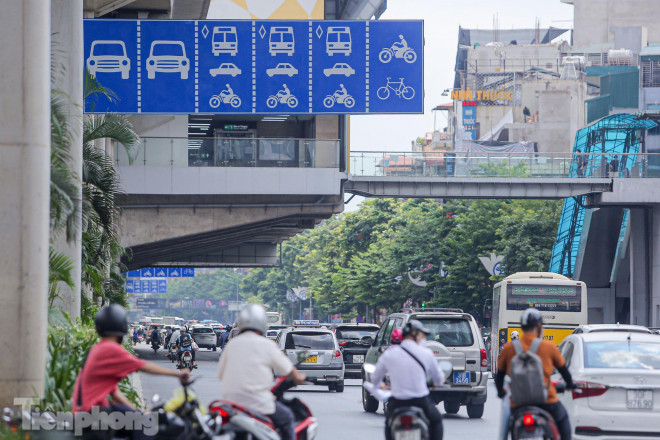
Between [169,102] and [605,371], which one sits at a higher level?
[169,102]

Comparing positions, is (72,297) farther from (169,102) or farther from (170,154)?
(170,154)

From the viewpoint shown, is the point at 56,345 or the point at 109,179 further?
the point at 109,179

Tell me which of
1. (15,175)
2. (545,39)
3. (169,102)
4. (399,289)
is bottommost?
(399,289)

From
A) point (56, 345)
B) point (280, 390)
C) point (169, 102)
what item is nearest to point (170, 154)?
point (169, 102)

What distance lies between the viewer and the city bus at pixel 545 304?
32.8 m

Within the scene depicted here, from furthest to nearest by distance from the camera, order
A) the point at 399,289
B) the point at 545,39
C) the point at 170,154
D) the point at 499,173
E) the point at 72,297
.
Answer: the point at 545,39, the point at 399,289, the point at 499,173, the point at 170,154, the point at 72,297

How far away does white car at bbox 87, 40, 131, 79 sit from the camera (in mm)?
28656

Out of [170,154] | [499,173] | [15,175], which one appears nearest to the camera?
[15,175]

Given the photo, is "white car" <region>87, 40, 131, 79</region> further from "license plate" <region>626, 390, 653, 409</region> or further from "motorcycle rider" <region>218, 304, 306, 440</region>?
"motorcycle rider" <region>218, 304, 306, 440</region>

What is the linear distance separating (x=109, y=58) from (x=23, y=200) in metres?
17.8

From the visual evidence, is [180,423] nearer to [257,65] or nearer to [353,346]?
[257,65]

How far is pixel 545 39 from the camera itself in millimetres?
113438

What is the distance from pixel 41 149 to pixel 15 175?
381mm

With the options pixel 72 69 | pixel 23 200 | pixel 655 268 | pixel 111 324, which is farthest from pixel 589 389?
pixel 655 268
